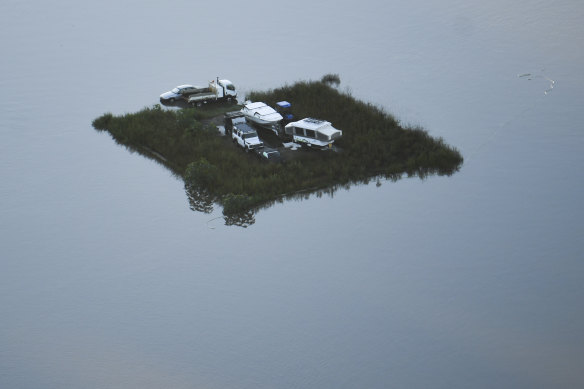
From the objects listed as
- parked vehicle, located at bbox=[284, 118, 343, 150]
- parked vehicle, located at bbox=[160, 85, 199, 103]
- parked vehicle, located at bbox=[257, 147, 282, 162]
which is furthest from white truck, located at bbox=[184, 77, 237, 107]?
parked vehicle, located at bbox=[257, 147, 282, 162]

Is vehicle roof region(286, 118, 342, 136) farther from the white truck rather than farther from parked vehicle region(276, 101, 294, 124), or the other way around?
the white truck

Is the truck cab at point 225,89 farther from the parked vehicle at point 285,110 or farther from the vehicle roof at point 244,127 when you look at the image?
the vehicle roof at point 244,127

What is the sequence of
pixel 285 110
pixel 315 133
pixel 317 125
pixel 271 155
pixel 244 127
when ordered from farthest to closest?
pixel 285 110 < pixel 244 127 < pixel 317 125 < pixel 315 133 < pixel 271 155

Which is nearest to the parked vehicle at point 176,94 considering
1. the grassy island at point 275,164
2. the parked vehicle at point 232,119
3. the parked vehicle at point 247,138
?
the grassy island at point 275,164

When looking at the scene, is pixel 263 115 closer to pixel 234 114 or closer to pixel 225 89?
pixel 234 114

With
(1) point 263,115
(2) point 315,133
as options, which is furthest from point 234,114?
(2) point 315,133

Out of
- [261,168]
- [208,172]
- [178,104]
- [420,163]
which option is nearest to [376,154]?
[420,163]
